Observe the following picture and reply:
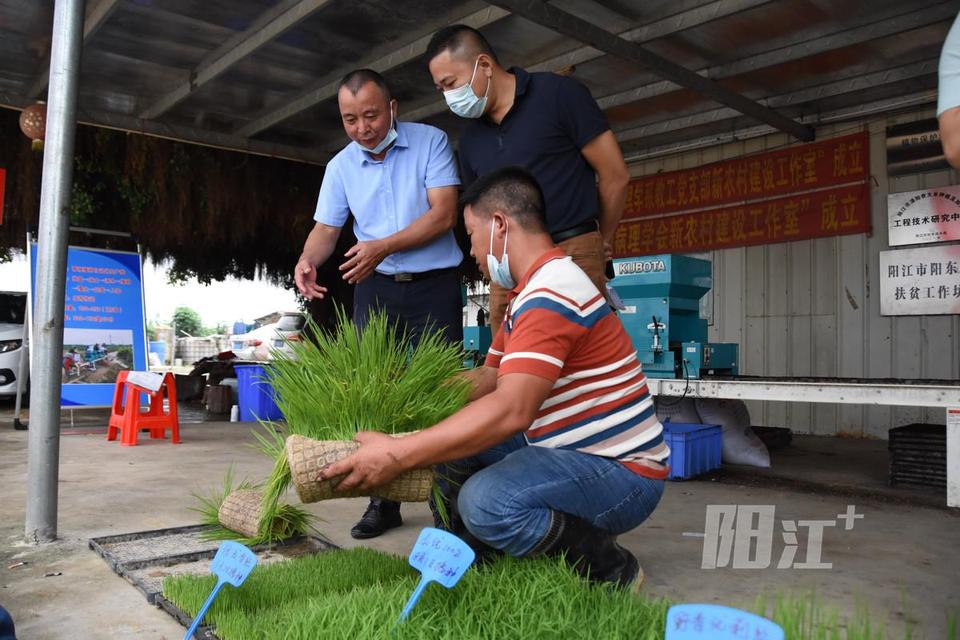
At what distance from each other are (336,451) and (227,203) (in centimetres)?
648

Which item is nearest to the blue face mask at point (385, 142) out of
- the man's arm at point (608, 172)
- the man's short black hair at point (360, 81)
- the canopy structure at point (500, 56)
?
the man's short black hair at point (360, 81)

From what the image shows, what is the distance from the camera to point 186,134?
21.6 ft

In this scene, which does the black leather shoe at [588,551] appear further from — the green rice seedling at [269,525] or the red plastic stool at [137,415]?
the red plastic stool at [137,415]

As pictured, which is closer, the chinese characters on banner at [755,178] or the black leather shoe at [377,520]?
the black leather shoe at [377,520]

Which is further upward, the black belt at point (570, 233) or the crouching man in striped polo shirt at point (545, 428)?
the black belt at point (570, 233)

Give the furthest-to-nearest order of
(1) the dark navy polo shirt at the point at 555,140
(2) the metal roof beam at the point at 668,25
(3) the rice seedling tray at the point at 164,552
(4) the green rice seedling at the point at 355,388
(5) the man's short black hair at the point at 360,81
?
(2) the metal roof beam at the point at 668,25, (5) the man's short black hair at the point at 360,81, (1) the dark navy polo shirt at the point at 555,140, (3) the rice seedling tray at the point at 164,552, (4) the green rice seedling at the point at 355,388

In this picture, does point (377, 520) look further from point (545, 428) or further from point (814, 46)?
point (814, 46)

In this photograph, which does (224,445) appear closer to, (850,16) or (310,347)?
(310,347)

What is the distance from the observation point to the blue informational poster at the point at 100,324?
19.1 feet

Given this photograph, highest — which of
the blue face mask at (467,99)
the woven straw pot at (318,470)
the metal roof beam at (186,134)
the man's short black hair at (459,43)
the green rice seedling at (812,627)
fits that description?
the metal roof beam at (186,134)

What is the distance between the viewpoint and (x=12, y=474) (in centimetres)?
385

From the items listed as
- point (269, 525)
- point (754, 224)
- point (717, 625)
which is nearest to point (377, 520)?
point (269, 525)

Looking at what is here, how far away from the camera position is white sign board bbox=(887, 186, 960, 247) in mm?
5723

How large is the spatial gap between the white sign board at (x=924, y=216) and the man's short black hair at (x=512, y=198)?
5.33 metres
